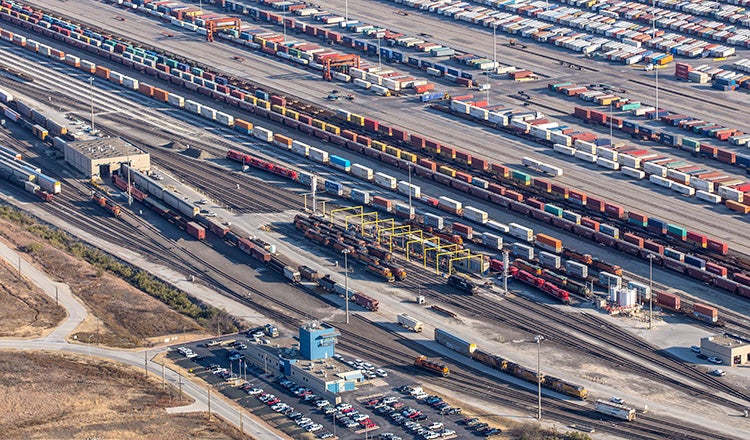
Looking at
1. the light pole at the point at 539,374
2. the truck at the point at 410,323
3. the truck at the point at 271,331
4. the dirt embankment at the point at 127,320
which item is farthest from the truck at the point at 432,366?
the dirt embankment at the point at 127,320

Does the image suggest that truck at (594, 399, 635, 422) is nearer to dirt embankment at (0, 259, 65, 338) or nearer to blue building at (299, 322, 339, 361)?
blue building at (299, 322, 339, 361)

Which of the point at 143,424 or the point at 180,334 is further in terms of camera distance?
the point at 180,334

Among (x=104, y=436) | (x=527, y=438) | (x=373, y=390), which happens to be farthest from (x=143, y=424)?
(x=527, y=438)

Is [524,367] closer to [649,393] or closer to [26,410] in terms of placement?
[649,393]

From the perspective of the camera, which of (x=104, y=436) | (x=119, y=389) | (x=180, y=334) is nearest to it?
(x=104, y=436)

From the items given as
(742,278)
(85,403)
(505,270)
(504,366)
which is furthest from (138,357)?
(742,278)

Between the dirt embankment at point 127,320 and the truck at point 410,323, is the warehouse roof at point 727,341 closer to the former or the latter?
the truck at point 410,323

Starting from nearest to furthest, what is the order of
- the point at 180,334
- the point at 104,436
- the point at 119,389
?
the point at 104,436
the point at 119,389
the point at 180,334
